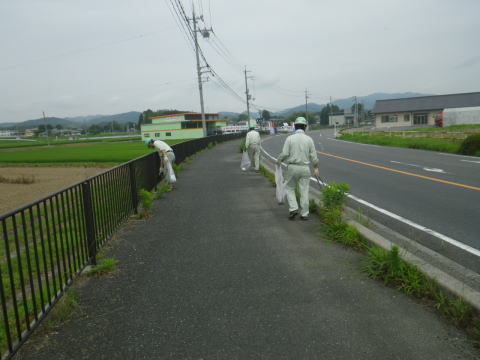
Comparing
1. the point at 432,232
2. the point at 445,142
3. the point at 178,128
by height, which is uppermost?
the point at 178,128

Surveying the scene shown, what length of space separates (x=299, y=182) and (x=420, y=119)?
6853cm

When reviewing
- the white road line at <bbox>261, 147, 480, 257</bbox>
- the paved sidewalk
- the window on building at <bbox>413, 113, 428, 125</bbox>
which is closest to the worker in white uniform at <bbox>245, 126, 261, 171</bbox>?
the white road line at <bbox>261, 147, 480, 257</bbox>

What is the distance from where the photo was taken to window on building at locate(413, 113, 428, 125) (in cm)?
6669

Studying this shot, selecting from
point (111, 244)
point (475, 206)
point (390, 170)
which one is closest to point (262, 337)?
point (111, 244)

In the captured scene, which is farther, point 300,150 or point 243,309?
point 300,150

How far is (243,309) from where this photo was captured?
359cm

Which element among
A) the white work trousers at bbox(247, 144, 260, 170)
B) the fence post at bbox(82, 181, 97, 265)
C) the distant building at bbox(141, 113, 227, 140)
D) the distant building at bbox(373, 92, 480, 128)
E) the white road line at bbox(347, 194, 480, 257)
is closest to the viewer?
the fence post at bbox(82, 181, 97, 265)

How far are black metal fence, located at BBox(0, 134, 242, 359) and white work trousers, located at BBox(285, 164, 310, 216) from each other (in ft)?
10.1

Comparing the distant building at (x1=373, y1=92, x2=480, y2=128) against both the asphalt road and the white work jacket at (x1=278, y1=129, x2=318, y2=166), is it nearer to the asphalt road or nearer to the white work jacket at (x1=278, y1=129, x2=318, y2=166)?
the asphalt road

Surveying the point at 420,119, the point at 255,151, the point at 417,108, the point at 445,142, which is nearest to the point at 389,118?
the point at 417,108

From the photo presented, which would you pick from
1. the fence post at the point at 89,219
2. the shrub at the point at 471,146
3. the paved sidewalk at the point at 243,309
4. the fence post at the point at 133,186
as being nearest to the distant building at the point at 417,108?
the shrub at the point at 471,146

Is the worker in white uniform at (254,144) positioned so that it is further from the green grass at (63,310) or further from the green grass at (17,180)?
the green grass at (17,180)

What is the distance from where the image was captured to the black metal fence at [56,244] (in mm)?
3178

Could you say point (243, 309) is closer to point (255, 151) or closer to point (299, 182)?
point (299, 182)
